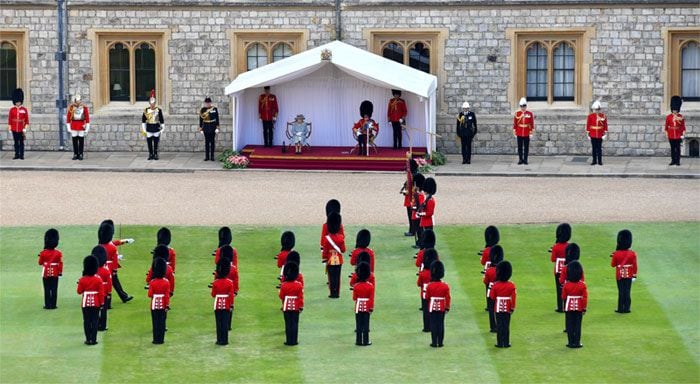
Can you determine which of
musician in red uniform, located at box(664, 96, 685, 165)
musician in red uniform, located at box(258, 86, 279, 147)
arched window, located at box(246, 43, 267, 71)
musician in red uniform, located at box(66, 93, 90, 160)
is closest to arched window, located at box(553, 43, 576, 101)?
musician in red uniform, located at box(664, 96, 685, 165)

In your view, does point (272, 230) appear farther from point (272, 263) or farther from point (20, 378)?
point (20, 378)

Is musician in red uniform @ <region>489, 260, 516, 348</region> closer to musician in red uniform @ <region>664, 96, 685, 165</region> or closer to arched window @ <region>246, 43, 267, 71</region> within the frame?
musician in red uniform @ <region>664, 96, 685, 165</region>

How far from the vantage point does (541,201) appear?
109 feet

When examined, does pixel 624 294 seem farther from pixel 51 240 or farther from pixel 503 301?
pixel 51 240

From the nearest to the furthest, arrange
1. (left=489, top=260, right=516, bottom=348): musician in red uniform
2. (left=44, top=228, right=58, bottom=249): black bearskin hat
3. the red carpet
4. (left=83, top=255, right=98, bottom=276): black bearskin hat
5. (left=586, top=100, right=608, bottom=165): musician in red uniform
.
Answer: (left=489, top=260, right=516, bottom=348): musician in red uniform, (left=83, top=255, right=98, bottom=276): black bearskin hat, (left=44, top=228, right=58, bottom=249): black bearskin hat, the red carpet, (left=586, top=100, right=608, bottom=165): musician in red uniform

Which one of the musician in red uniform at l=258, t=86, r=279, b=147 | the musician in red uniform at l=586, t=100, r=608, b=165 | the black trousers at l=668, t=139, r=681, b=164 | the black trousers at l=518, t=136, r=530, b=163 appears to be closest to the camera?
the black trousers at l=668, t=139, r=681, b=164

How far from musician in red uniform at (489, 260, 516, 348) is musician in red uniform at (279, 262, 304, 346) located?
237 cm

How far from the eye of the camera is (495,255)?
24562mm

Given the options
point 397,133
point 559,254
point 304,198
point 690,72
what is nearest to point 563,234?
point 559,254

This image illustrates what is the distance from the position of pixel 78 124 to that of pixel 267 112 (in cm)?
388

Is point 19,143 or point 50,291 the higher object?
point 19,143

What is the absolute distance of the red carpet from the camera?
37281 millimetres

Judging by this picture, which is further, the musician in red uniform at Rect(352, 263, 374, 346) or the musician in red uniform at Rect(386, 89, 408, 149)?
the musician in red uniform at Rect(386, 89, 408, 149)

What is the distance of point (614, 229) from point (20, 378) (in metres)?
12.0
